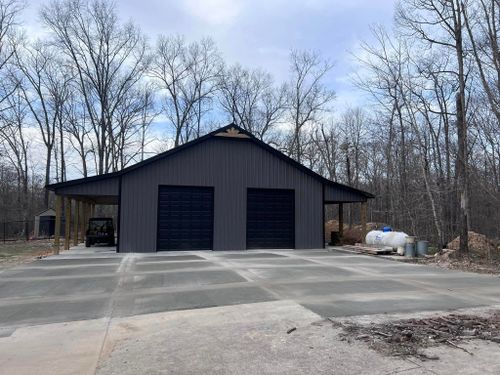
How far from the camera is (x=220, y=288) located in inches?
393

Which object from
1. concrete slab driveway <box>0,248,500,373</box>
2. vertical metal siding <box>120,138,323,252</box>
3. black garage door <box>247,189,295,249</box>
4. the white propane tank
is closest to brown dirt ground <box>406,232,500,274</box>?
concrete slab driveway <box>0,248,500,373</box>

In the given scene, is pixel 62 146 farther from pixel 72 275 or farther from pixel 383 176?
pixel 72 275

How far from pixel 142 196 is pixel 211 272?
8.23m

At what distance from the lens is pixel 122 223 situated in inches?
766

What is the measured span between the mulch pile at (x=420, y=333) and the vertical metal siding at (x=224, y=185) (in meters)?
14.4

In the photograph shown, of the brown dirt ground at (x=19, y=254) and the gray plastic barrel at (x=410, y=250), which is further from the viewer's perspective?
the gray plastic barrel at (x=410, y=250)

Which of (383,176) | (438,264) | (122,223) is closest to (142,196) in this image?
(122,223)

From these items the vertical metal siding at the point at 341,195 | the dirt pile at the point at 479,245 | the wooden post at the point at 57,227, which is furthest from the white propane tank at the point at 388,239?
the wooden post at the point at 57,227

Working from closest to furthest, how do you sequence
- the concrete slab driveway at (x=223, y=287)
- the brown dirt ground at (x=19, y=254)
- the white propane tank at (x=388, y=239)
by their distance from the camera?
the concrete slab driveway at (x=223, y=287) < the brown dirt ground at (x=19, y=254) < the white propane tank at (x=388, y=239)

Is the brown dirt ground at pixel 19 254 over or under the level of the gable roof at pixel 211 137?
under

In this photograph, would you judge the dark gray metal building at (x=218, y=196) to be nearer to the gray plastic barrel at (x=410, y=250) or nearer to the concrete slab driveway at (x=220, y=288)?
the concrete slab driveway at (x=220, y=288)

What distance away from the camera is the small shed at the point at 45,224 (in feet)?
114

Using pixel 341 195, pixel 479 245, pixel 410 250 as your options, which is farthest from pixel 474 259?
pixel 341 195

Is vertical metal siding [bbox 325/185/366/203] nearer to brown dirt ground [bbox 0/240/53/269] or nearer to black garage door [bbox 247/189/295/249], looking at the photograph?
black garage door [bbox 247/189/295/249]
